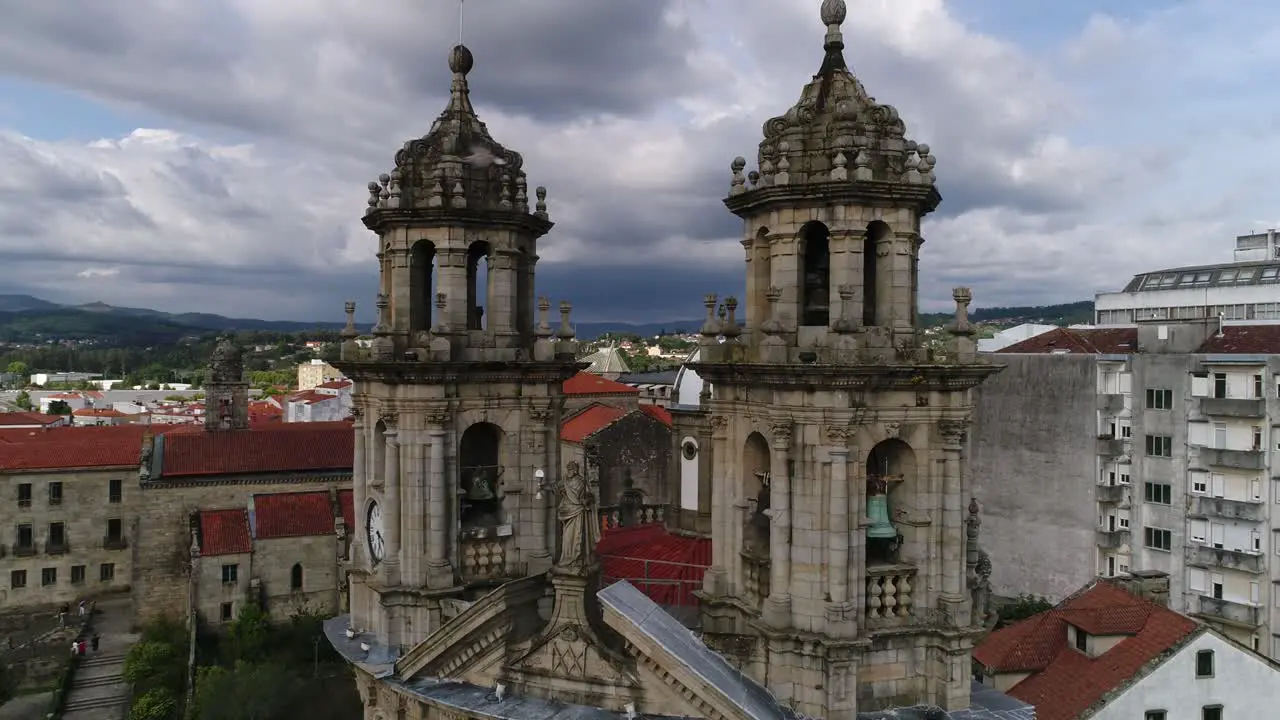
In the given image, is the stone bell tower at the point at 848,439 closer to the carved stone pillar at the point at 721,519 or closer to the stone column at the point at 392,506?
the carved stone pillar at the point at 721,519

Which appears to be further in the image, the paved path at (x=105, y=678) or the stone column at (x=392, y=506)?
the paved path at (x=105, y=678)

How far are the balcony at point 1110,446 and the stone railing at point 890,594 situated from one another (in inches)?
1522

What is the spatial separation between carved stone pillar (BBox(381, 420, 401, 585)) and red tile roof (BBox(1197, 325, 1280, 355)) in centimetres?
4454

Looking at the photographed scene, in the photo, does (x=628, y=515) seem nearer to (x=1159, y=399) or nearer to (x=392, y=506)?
(x=392, y=506)

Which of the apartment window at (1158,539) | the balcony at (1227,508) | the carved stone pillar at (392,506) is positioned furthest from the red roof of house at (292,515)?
the balcony at (1227,508)

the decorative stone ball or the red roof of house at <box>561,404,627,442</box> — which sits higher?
the decorative stone ball

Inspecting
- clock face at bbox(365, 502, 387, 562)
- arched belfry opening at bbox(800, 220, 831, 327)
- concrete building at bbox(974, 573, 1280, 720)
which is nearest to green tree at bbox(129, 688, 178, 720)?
clock face at bbox(365, 502, 387, 562)

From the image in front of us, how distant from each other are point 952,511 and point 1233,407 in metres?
37.1

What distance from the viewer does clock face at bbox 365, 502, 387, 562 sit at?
20.6 meters

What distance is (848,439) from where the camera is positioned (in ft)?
52.6

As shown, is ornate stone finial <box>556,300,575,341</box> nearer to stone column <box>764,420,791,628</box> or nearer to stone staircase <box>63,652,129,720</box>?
stone column <box>764,420,791,628</box>

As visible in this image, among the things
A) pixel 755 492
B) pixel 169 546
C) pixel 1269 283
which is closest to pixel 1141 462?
pixel 1269 283

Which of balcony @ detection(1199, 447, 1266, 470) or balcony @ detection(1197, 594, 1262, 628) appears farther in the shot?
balcony @ detection(1197, 594, 1262, 628)

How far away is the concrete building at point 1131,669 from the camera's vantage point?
28656mm
